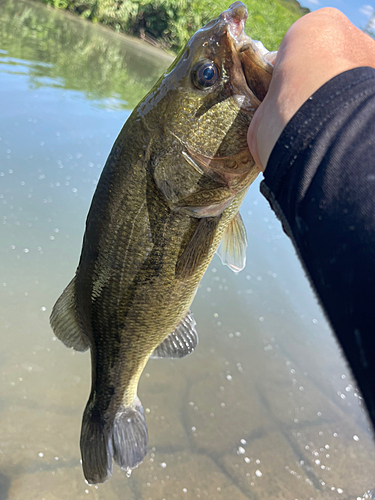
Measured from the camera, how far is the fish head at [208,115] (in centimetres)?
118

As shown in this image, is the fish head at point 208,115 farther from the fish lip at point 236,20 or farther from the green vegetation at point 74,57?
the green vegetation at point 74,57

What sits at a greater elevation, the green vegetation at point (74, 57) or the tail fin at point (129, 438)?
the tail fin at point (129, 438)

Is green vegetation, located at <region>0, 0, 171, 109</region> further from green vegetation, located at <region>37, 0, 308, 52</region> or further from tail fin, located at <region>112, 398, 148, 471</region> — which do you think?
tail fin, located at <region>112, 398, 148, 471</region>

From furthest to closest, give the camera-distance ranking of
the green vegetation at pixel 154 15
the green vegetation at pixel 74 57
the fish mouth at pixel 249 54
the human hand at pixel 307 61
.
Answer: the green vegetation at pixel 154 15
the green vegetation at pixel 74 57
the fish mouth at pixel 249 54
the human hand at pixel 307 61

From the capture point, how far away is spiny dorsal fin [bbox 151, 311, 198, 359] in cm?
183

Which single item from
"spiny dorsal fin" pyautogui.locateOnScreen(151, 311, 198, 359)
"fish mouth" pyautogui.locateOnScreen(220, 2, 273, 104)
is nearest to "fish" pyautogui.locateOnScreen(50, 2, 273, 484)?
"fish mouth" pyautogui.locateOnScreen(220, 2, 273, 104)

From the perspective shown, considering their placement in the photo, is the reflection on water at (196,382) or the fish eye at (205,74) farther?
the reflection on water at (196,382)

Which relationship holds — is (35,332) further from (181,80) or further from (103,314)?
(181,80)

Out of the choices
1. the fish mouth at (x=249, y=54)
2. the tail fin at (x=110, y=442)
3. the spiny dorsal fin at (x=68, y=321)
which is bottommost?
the tail fin at (x=110, y=442)

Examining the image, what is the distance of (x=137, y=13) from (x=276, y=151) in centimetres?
A: 2097

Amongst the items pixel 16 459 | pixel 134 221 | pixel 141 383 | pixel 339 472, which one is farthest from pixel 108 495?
pixel 134 221

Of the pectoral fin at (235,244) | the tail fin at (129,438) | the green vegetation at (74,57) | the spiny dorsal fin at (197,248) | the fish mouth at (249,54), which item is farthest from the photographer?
the green vegetation at (74,57)

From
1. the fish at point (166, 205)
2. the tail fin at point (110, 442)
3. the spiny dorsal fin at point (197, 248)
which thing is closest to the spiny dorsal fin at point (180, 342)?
the fish at point (166, 205)

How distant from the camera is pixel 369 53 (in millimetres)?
847
